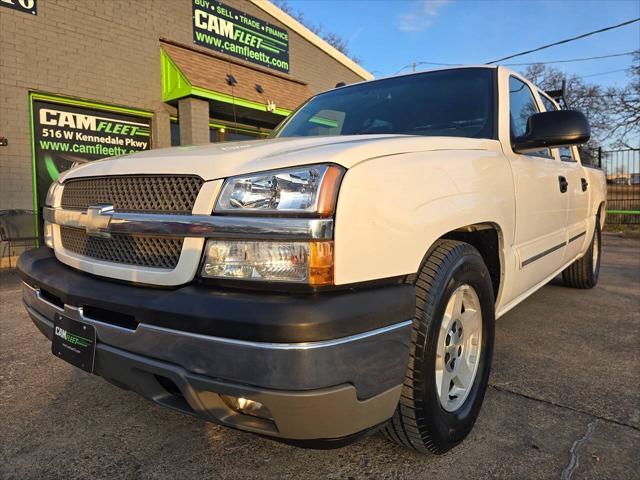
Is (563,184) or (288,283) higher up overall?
(563,184)

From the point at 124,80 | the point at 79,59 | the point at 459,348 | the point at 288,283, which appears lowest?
the point at 459,348

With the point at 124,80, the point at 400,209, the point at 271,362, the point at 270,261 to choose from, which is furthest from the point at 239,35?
the point at 271,362

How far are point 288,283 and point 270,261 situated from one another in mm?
93

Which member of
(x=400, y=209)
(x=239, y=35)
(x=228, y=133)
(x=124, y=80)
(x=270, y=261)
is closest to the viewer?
(x=270, y=261)

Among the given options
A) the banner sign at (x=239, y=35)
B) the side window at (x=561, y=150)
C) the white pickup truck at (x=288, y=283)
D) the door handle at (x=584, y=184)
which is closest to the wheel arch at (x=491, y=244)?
the white pickup truck at (x=288, y=283)

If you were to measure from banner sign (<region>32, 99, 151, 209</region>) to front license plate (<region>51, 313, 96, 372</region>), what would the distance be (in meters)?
6.79

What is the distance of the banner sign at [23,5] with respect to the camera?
758cm

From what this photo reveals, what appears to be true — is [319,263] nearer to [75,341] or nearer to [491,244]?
[75,341]

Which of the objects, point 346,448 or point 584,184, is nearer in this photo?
point 346,448

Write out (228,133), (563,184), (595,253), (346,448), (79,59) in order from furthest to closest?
(228,133)
(79,59)
(595,253)
(563,184)
(346,448)

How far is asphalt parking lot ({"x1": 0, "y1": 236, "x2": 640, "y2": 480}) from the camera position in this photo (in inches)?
78.9

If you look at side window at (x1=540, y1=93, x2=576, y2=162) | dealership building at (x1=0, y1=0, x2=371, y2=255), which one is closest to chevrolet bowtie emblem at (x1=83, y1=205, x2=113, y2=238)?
side window at (x1=540, y1=93, x2=576, y2=162)

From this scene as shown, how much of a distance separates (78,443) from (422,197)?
190 centimetres

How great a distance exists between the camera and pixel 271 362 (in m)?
1.39
